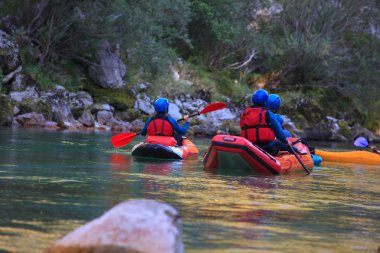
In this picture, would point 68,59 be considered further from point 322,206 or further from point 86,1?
point 322,206

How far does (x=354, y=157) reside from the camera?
13.8m

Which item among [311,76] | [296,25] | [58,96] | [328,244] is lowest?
[328,244]

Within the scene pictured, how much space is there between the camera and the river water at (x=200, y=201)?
14.7 feet

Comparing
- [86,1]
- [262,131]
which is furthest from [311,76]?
[262,131]

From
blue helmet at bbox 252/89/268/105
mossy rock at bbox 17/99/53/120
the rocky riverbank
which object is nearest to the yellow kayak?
blue helmet at bbox 252/89/268/105

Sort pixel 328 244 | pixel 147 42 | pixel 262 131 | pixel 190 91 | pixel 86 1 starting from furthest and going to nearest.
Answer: pixel 190 91 → pixel 147 42 → pixel 86 1 → pixel 262 131 → pixel 328 244

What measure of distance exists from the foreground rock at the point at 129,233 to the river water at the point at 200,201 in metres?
0.67

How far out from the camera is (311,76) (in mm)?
29375

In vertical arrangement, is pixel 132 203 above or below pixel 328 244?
above

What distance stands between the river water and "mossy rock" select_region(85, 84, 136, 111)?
11.3 m

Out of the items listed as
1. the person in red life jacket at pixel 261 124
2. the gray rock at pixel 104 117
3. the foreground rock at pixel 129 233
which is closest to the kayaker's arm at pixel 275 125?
the person in red life jacket at pixel 261 124

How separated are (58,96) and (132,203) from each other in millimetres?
17135

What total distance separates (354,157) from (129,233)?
434 inches

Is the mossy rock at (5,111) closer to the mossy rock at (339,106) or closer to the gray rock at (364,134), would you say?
the gray rock at (364,134)
